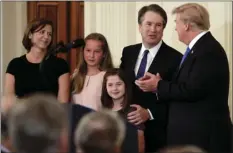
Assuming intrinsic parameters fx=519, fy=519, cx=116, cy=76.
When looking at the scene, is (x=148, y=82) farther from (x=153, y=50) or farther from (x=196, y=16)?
(x=196, y=16)

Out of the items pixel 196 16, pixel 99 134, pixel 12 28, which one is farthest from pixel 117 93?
pixel 99 134

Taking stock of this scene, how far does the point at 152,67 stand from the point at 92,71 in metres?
0.37

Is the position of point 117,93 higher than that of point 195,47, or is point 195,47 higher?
point 195,47

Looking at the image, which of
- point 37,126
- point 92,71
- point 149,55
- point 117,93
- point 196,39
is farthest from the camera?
point 92,71

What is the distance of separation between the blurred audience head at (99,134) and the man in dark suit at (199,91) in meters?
1.88

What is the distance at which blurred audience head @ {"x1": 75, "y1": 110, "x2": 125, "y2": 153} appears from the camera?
2.16 ft

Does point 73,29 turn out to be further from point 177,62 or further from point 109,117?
point 109,117

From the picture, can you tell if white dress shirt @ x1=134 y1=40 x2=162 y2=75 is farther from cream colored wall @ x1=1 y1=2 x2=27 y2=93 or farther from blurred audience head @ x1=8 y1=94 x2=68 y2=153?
blurred audience head @ x1=8 y1=94 x2=68 y2=153

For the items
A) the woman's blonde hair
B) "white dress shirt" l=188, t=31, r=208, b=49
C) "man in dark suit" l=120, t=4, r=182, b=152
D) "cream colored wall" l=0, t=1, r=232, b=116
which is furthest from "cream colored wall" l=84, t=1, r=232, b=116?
"white dress shirt" l=188, t=31, r=208, b=49

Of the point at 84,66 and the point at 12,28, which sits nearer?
the point at 84,66

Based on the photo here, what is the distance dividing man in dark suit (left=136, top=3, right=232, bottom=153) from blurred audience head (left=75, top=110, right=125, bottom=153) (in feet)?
6.17

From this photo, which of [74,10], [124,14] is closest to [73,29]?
[74,10]

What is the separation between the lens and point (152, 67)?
2.89 metres

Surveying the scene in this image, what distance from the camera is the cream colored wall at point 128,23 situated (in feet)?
12.0
